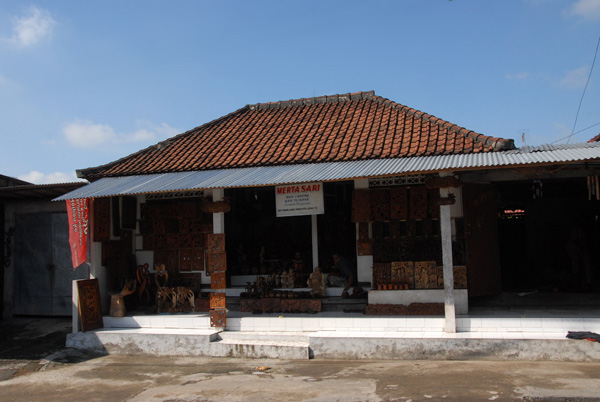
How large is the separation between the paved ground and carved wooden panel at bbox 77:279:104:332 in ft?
2.09

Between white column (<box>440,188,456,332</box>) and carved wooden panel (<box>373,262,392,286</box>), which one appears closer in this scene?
white column (<box>440,188,456,332</box>)

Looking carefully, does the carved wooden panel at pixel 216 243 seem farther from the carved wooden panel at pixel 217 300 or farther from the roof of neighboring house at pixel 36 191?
the roof of neighboring house at pixel 36 191

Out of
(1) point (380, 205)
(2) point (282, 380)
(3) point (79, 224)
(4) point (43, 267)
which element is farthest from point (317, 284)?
(4) point (43, 267)

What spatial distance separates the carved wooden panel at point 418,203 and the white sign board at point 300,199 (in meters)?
1.72

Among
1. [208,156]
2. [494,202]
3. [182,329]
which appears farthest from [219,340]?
[494,202]

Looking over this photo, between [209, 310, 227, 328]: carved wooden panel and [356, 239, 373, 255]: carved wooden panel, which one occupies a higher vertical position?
[356, 239, 373, 255]: carved wooden panel

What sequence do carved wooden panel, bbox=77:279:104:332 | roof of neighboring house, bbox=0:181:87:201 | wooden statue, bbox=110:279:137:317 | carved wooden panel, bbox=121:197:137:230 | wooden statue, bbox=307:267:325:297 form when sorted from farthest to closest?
carved wooden panel, bbox=121:197:137:230 < roof of neighboring house, bbox=0:181:87:201 < wooden statue, bbox=307:267:325:297 < wooden statue, bbox=110:279:137:317 < carved wooden panel, bbox=77:279:104:332

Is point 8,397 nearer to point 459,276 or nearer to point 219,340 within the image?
point 219,340

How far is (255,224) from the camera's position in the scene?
13.3m

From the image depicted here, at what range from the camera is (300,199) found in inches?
402

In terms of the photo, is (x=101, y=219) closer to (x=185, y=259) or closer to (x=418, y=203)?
(x=185, y=259)

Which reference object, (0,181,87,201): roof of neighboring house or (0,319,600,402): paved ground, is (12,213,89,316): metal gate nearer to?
(0,181,87,201): roof of neighboring house

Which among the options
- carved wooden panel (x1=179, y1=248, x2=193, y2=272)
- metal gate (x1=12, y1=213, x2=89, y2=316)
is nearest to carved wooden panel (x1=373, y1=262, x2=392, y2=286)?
carved wooden panel (x1=179, y1=248, x2=193, y2=272)

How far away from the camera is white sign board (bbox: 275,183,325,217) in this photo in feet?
33.0
